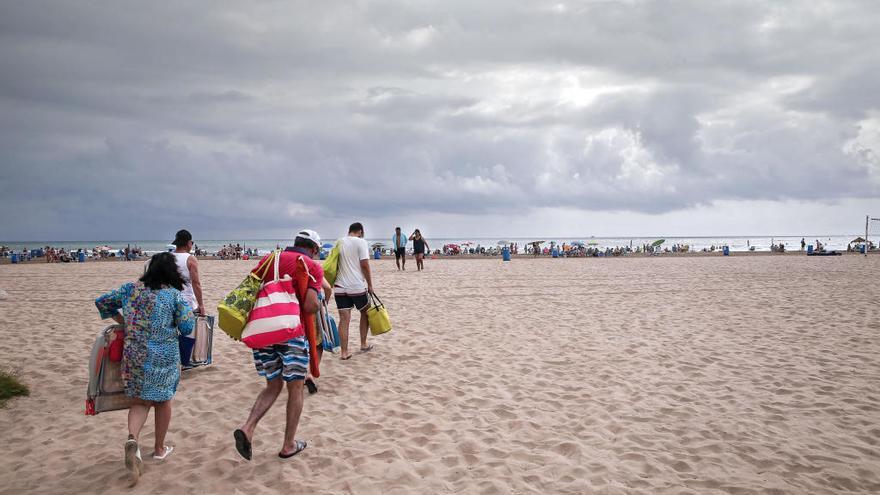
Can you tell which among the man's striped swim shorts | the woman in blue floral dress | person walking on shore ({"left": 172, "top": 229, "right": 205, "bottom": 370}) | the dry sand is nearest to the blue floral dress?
the woman in blue floral dress

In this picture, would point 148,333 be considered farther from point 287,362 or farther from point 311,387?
point 311,387

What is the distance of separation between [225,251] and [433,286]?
33.0m

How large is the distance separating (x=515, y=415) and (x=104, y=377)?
373 cm

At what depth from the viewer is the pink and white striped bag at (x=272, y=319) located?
3.99m

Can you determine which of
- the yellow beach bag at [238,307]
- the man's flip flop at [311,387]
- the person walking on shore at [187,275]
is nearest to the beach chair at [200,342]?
the person walking on shore at [187,275]

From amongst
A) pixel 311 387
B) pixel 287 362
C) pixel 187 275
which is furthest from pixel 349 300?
pixel 287 362

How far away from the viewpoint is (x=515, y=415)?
17.8 ft

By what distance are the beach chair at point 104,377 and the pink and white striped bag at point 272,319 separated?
3.34 ft

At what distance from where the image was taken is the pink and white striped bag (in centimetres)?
399

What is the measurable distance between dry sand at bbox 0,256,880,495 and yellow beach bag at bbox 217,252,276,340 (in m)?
1.22

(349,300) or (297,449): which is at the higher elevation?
(349,300)

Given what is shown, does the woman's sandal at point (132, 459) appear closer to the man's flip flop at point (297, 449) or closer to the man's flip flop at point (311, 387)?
the man's flip flop at point (297, 449)

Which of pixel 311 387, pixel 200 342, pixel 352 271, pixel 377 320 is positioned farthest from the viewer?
pixel 377 320

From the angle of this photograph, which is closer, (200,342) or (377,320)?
(200,342)
